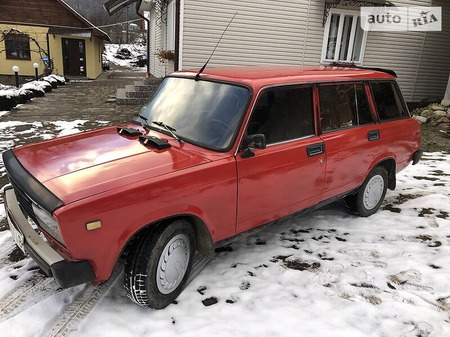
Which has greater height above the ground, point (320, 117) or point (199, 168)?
point (320, 117)

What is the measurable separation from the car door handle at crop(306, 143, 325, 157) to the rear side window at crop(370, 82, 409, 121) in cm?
126

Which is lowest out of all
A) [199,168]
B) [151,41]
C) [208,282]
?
[208,282]

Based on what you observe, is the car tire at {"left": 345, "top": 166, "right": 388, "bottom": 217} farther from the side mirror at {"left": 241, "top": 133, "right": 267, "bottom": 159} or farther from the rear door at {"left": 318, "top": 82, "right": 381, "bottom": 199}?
the side mirror at {"left": 241, "top": 133, "right": 267, "bottom": 159}

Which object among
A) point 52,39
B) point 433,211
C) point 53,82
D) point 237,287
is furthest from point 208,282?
point 52,39

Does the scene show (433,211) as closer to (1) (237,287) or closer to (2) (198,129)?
(1) (237,287)

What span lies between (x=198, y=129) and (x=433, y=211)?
3615 mm

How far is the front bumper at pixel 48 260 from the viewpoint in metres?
2.29

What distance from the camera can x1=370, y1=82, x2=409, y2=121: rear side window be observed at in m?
4.41

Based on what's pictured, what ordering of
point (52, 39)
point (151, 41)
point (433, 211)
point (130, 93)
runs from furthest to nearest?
1. point (52, 39)
2. point (151, 41)
3. point (130, 93)
4. point (433, 211)

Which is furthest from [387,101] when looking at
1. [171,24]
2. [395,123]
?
[171,24]

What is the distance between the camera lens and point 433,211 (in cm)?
486

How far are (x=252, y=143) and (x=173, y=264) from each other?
117 cm

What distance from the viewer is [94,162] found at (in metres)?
2.75

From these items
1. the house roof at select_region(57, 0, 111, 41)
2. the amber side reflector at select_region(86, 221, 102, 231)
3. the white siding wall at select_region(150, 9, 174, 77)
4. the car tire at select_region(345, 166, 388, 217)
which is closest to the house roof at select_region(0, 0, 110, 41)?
the house roof at select_region(57, 0, 111, 41)
